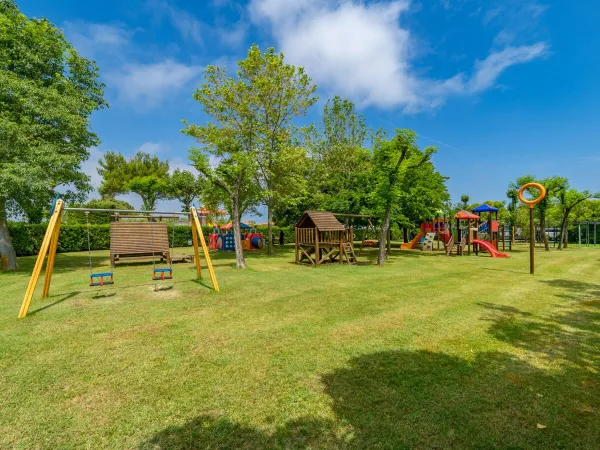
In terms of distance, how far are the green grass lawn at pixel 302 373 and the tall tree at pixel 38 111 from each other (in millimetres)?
7822

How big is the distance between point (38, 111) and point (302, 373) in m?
16.9

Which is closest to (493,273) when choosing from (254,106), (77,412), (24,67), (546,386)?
(546,386)

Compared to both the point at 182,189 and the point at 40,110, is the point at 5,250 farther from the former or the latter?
the point at 182,189

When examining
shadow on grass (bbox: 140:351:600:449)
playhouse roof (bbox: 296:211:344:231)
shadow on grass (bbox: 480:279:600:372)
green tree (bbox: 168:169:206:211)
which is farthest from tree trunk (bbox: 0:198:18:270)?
green tree (bbox: 168:169:206:211)

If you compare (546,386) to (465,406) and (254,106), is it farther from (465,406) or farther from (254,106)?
(254,106)

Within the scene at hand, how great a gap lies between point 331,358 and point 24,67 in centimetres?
1984

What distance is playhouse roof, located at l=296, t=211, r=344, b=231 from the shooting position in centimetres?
1656

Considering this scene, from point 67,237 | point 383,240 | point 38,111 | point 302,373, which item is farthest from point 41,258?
point 67,237

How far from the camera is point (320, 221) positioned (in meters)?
16.8

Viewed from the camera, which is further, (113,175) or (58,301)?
(113,175)

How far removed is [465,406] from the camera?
11.4ft

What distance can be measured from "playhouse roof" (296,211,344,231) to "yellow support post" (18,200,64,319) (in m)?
11.1

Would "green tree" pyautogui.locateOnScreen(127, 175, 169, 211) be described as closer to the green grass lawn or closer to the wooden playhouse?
the wooden playhouse

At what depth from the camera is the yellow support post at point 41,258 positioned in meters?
6.95
